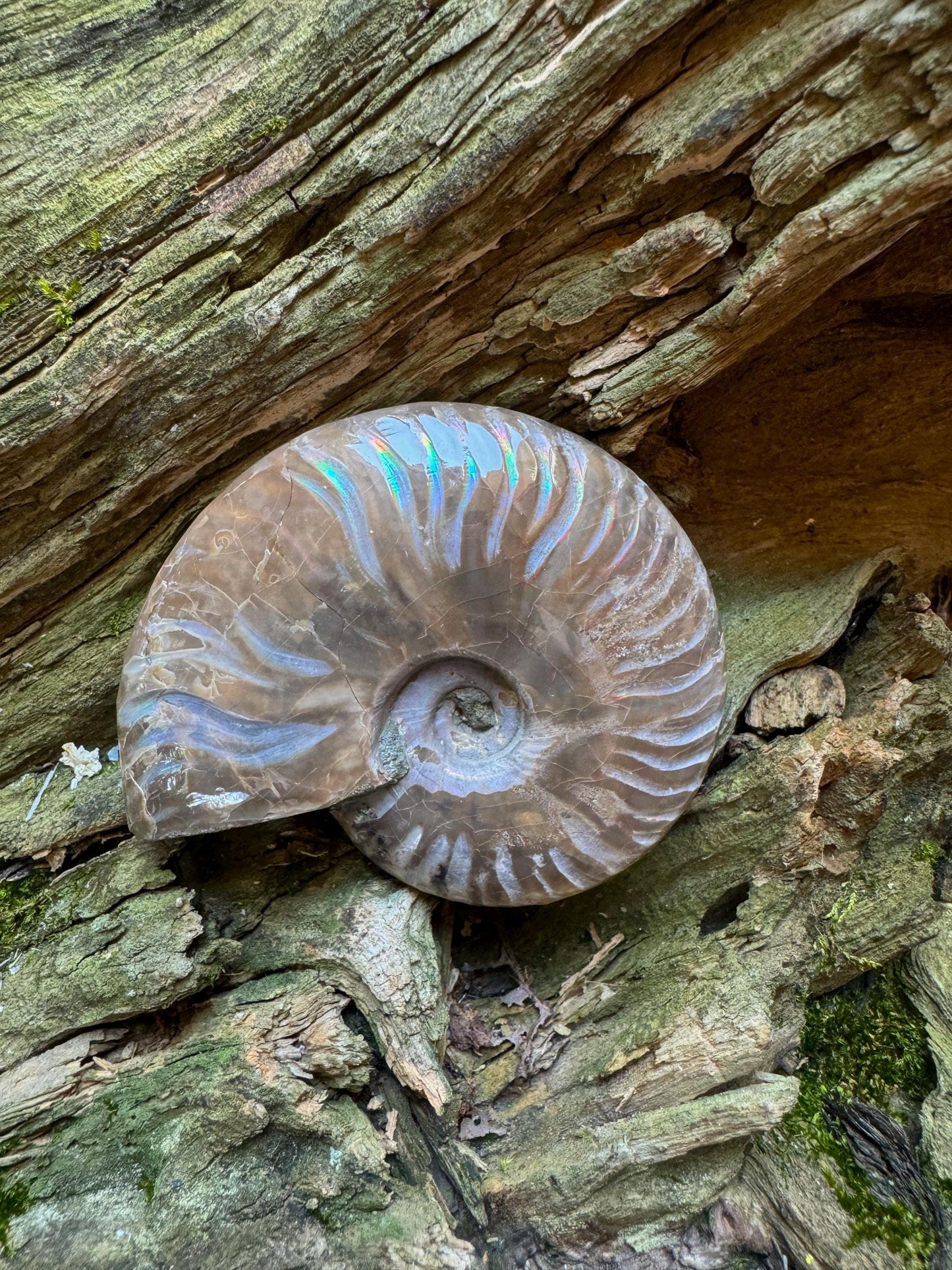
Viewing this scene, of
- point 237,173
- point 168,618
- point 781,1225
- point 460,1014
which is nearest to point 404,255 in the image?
point 237,173

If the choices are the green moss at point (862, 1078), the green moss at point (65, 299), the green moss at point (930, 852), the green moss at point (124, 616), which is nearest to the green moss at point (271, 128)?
the green moss at point (65, 299)

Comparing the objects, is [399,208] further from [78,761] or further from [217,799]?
[78,761]

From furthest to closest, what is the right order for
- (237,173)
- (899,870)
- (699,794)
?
(899,870)
(699,794)
(237,173)

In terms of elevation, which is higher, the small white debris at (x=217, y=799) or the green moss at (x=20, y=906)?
the green moss at (x=20, y=906)

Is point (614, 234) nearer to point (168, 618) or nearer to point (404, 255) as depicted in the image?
point (404, 255)

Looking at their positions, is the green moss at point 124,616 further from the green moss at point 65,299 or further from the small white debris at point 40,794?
the green moss at point 65,299

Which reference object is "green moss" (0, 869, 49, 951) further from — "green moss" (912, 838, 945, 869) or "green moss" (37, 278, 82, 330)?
"green moss" (912, 838, 945, 869)
